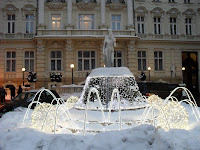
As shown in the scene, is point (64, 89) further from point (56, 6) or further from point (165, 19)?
point (165, 19)

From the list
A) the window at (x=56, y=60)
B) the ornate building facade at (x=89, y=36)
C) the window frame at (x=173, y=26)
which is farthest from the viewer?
the window frame at (x=173, y=26)

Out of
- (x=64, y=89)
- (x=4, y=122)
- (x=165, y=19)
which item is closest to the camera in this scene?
(x=4, y=122)

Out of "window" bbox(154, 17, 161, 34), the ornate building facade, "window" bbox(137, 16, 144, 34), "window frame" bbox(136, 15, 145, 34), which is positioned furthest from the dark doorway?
"window" bbox(137, 16, 144, 34)

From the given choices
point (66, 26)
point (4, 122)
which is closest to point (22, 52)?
point (66, 26)

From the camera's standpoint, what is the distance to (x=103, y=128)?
19.7 ft

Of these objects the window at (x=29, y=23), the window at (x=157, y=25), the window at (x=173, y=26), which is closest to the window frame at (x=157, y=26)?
the window at (x=157, y=25)

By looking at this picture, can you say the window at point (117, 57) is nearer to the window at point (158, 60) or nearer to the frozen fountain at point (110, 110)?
the window at point (158, 60)

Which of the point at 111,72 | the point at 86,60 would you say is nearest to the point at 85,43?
the point at 86,60

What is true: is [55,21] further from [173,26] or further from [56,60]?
[173,26]

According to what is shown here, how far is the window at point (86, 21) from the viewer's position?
2473cm

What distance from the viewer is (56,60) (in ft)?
79.3

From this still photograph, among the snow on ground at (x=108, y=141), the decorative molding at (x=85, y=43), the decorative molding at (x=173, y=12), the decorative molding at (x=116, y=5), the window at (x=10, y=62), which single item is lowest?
the snow on ground at (x=108, y=141)

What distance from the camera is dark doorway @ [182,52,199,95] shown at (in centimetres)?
2681

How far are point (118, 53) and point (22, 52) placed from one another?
12342 mm
